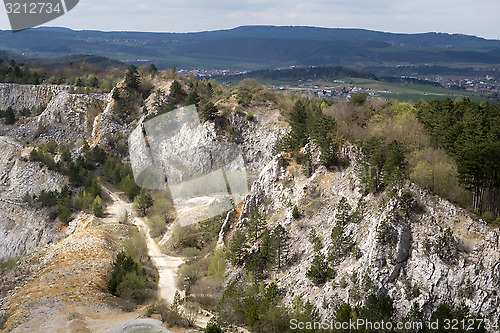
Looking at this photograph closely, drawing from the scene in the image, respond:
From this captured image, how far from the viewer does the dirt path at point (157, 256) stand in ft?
148

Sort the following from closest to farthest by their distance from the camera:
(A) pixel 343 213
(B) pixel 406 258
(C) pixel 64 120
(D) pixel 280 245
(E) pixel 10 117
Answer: (B) pixel 406 258 → (A) pixel 343 213 → (D) pixel 280 245 → (C) pixel 64 120 → (E) pixel 10 117

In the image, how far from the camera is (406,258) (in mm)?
32906

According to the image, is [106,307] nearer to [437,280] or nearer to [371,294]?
[371,294]

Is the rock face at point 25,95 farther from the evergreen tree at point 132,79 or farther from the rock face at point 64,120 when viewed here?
the evergreen tree at point 132,79

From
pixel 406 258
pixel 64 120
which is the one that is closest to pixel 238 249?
pixel 406 258

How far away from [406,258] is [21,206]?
68263 millimetres

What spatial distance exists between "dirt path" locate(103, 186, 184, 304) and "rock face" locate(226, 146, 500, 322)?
501 inches

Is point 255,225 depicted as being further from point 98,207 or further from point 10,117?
point 10,117

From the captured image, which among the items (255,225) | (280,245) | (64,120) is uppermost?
(64,120)

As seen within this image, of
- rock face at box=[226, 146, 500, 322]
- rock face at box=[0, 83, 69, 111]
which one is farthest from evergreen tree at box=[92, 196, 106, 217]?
rock face at box=[0, 83, 69, 111]

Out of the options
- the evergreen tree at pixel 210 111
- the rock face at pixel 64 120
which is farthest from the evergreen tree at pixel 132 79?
the evergreen tree at pixel 210 111

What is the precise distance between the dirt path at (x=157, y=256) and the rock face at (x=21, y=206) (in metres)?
9.50

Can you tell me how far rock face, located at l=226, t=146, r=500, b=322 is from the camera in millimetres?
29984

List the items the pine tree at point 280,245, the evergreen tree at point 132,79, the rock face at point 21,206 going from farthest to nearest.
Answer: the evergreen tree at point 132,79 < the rock face at point 21,206 < the pine tree at point 280,245
